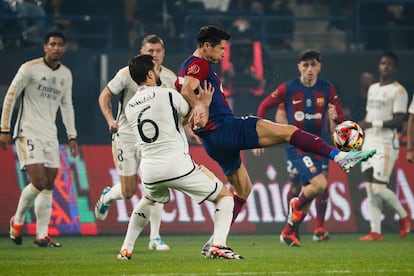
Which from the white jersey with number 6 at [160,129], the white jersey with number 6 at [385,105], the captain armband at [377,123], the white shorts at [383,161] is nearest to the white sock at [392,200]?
the white shorts at [383,161]

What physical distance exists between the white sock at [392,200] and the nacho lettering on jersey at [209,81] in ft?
17.6

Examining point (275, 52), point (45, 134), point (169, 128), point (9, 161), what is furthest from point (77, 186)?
point (169, 128)

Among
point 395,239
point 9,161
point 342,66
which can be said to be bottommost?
point 395,239

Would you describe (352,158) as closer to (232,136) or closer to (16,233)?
(232,136)

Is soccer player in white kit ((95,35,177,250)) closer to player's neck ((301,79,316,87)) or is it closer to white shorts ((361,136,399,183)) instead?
player's neck ((301,79,316,87))

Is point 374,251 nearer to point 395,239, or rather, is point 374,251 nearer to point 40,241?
point 395,239

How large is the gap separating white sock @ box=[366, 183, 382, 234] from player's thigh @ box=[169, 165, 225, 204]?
18.4 feet

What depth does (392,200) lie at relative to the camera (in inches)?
617

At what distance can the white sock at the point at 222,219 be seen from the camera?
10375mm

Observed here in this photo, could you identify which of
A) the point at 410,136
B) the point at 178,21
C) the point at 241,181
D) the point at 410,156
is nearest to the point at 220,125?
the point at 241,181

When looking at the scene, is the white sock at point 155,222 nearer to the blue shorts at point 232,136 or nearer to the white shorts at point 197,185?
the blue shorts at point 232,136

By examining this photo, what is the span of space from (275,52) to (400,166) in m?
3.37

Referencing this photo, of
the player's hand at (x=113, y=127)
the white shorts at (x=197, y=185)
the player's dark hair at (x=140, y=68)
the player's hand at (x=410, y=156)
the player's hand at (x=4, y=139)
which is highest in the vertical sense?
the player's dark hair at (x=140, y=68)

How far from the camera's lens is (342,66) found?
1884 centimetres
